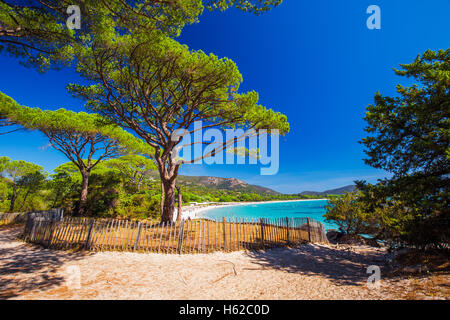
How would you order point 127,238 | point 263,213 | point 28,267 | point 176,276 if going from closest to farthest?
point 176,276, point 28,267, point 127,238, point 263,213

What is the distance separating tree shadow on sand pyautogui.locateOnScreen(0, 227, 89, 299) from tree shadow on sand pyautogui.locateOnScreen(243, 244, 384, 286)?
622 cm

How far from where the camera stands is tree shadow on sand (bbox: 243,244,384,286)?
17.4ft

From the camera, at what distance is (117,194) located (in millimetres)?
16719

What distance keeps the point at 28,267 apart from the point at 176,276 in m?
4.40

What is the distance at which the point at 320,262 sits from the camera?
282 inches

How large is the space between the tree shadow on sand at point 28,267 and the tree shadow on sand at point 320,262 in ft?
20.4

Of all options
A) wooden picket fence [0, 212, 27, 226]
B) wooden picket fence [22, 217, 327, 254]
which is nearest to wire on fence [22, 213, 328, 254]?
wooden picket fence [22, 217, 327, 254]

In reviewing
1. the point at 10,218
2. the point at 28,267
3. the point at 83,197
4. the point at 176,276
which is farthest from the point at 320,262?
the point at 10,218

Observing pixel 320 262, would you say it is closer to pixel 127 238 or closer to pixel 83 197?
pixel 127 238

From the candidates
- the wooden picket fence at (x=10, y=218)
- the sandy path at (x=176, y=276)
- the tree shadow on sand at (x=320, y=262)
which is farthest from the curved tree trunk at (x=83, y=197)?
the tree shadow on sand at (x=320, y=262)

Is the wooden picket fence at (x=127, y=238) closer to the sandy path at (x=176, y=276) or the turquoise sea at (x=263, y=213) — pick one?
the sandy path at (x=176, y=276)

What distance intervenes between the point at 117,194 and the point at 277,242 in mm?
15366

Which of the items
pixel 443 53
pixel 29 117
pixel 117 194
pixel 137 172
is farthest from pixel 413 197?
pixel 137 172
